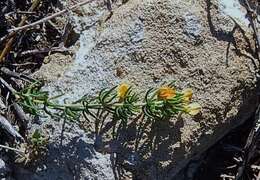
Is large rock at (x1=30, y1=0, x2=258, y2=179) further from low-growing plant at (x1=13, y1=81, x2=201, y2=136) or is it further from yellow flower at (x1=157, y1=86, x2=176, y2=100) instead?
yellow flower at (x1=157, y1=86, x2=176, y2=100)

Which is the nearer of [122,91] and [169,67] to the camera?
[122,91]

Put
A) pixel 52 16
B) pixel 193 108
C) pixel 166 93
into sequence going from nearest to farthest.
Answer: pixel 166 93
pixel 193 108
pixel 52 16

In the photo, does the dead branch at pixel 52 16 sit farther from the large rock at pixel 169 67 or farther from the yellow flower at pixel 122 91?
the yellow flower at pixel 122 91

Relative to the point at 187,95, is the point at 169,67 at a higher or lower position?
higher

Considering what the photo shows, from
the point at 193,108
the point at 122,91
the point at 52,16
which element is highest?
the point at 52,16

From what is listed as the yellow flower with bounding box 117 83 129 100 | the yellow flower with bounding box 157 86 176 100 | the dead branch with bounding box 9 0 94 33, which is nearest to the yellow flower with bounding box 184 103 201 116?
the yellow flower with bounding box 157 86 176 100

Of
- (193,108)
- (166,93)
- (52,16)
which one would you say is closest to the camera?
(166,93)

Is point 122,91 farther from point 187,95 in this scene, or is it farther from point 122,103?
point 187,95

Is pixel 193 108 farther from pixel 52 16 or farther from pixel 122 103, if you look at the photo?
pixel 52 16

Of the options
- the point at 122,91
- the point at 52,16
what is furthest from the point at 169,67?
the point at 52,16
